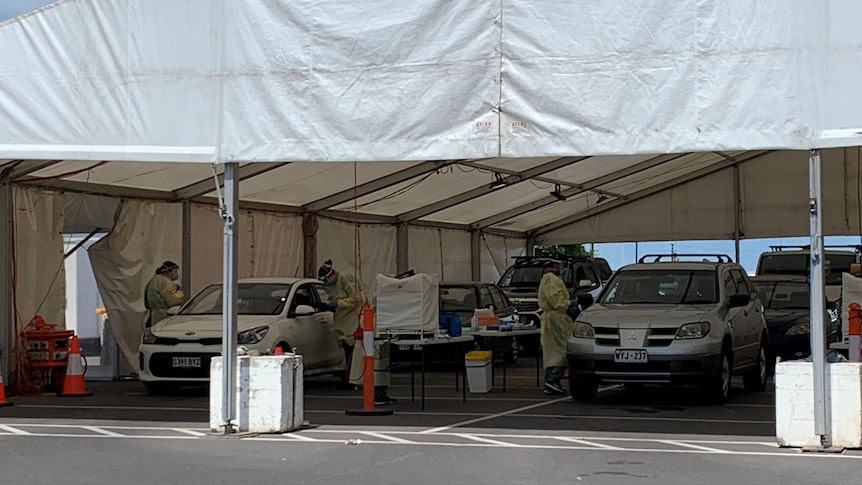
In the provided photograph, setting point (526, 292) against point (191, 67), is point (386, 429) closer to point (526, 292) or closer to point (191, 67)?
point (191, 67)

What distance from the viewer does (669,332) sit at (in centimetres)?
1327

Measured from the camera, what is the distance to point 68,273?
1831 centimetres

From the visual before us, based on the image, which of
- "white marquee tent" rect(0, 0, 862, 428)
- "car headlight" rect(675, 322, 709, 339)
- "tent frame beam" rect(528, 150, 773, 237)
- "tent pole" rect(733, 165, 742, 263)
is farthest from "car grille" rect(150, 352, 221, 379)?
"tent pole" rect(733, 165, 742, 263)

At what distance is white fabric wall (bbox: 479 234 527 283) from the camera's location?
1142 inches

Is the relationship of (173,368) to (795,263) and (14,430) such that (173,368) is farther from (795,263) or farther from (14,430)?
(795,263)

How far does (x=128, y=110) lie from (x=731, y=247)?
21.8 meters

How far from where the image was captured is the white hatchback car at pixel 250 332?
1510 cm

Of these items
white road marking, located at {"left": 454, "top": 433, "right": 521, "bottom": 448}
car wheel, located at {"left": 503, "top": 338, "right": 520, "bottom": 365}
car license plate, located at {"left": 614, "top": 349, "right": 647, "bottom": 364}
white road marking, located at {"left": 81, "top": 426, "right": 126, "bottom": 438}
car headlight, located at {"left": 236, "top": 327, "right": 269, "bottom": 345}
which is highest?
car headlight, located at {"left": 236, "top": 327, "right": 269, "bottom": 345}

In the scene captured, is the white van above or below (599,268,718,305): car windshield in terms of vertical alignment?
above

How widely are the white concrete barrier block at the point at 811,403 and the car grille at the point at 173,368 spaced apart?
7.90m

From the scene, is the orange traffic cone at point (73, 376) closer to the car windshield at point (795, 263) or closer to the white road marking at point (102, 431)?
the white road marking at point (102, 431)

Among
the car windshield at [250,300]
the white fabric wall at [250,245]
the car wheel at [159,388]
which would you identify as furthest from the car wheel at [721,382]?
the white fabric wall at [250,245]

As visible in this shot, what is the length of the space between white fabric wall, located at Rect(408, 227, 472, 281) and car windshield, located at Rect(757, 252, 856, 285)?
7.26m

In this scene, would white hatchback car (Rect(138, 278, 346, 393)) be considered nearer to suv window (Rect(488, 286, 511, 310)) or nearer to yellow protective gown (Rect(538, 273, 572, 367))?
yellow protective gown (Rect(538, 273, 572, 367))
